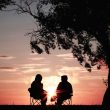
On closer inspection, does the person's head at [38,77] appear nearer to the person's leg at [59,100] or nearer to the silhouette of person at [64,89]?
the silhouette of person at [64,89]

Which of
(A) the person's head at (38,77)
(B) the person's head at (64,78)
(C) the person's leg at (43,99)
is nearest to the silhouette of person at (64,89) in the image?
(B) the person's head at (64,78)

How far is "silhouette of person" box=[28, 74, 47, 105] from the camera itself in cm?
1736

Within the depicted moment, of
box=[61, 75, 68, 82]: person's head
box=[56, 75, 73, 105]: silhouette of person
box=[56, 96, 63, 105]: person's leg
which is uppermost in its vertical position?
box=[61, 75, 68, 82]: person's head

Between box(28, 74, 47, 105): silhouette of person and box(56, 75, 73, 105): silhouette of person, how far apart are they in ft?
2.28

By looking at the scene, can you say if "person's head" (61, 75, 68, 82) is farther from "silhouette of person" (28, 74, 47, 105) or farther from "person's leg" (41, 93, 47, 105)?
"person's leg" (41, 93, 47, 105)

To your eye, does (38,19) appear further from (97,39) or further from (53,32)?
(97,39)

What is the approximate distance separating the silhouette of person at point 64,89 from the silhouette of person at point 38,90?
2.28ft

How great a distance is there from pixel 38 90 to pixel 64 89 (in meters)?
1.23

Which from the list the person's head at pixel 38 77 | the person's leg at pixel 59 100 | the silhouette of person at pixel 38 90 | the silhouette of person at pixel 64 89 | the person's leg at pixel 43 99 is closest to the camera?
the person's head at pixel 38 77

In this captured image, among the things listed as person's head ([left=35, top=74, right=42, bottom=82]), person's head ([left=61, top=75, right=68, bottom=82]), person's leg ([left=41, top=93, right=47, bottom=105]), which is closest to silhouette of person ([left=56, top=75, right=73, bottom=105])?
person's head ([left=61, top=75, right=68, bottom=82])

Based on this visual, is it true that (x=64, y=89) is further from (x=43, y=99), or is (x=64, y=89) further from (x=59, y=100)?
(x=43, y=99)

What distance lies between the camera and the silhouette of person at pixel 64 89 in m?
17.5

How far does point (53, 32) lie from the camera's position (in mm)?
20109

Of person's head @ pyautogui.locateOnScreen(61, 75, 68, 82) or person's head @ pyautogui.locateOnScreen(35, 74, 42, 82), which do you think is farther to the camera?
person's head @ pyautogui.locateOnScreen(61, 75, 68, 82)
